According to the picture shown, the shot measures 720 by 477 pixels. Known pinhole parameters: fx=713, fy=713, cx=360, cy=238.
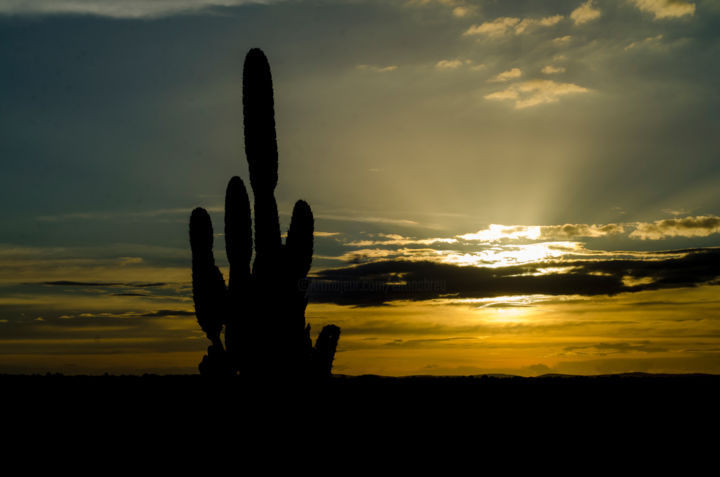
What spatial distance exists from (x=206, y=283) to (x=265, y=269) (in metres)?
2.39

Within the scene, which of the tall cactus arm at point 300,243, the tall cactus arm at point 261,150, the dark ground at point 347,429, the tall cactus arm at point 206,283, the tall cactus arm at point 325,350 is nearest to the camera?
the dark ground at point 347,429

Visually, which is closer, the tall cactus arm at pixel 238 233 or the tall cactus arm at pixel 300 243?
the tall cactus arm at pixel 300 243

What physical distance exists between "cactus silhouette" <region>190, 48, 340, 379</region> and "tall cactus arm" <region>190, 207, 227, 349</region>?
2.15ft

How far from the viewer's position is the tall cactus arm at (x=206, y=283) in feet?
65.1

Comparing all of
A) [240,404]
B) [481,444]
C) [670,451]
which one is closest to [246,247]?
[240,404]

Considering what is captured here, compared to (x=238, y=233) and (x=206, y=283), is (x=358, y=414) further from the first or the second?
(x=238, y=233)

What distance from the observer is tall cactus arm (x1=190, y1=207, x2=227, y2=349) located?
19.8m

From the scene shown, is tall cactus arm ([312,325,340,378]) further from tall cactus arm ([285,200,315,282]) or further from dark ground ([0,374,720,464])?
tall cactus arm ([285,200,315,282])

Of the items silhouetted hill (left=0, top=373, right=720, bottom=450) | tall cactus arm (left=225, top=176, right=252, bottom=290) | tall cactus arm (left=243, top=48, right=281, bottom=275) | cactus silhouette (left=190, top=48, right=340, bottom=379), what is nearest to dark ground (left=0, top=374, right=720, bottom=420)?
silhouetted hill (left=0, top=373, right=720, bottom=450)

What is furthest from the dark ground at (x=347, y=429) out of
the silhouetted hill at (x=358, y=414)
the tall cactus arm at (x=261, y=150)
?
the tall cactus arm at (x=261, y=150)

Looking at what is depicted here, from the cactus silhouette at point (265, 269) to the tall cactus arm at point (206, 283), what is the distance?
657 millimetres

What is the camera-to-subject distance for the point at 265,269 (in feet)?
60.2

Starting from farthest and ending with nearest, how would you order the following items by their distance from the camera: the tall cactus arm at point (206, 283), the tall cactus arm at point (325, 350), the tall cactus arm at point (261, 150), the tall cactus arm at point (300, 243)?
the tall cactus arm at point (206, 283), the tall cactus arm at point (325, 350), the tall cactus arm at point (300, 243), the tall cactus arm at point (261, 150)

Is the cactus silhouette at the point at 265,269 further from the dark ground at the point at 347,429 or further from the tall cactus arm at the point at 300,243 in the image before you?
the dark ground at the point at 347,429
